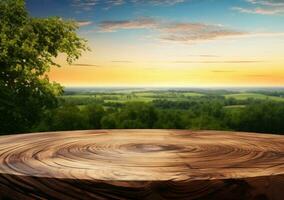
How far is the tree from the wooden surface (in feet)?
34.4

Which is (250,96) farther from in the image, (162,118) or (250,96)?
(162,118)

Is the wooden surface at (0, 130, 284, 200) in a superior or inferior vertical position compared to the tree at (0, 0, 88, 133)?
inferior

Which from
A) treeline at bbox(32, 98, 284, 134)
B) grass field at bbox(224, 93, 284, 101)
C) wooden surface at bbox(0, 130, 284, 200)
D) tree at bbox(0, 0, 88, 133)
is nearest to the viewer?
wooden surface at bbox(0, 130, 284, 200)

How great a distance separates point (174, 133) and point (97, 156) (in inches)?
43.2

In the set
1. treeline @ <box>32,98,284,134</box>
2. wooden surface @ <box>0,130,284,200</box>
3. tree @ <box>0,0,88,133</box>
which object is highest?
tree @ <box>0,0,88,133</box>

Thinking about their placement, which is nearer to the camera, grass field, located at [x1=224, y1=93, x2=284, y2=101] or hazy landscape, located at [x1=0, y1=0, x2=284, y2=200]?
hazy landscape, located at [x1=0, y1=0, x2=284, y2=200]

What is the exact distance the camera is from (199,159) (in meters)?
1.72

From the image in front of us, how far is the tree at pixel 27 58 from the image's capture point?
12.3m

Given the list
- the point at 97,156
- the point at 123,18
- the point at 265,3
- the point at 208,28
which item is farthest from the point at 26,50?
the point at 265,3

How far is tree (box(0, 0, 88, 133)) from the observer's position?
12.3 meters

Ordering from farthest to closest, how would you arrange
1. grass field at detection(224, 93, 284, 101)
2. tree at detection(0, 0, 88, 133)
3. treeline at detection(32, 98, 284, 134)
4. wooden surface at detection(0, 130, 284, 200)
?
1. grass field at detection(224, 93, 284, 101)
2. treeline at detection(32, 98, 284, 134)
3. tree at detection(0, 0, 88, 133)
4. wooden surface at detection(0, 130, 284, 200)

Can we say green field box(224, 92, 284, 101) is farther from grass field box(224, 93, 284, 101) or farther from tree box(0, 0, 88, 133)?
tree box(0, 0, 88, 133)

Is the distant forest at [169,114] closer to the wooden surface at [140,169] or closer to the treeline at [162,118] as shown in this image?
the treeline at [162,118]

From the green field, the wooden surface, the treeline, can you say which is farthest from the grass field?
the wooden surface
